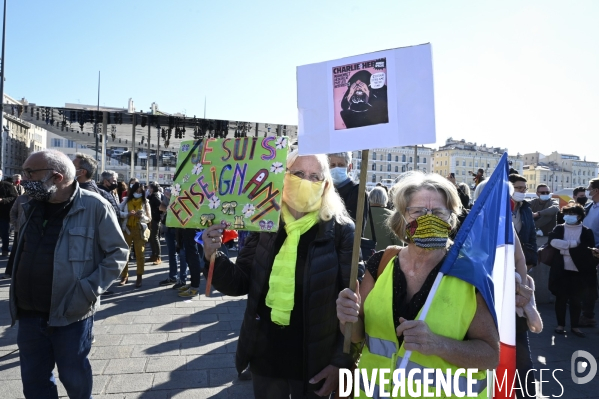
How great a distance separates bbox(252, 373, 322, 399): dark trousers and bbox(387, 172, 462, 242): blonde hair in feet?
3.19

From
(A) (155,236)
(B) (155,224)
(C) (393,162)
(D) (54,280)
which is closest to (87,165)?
(D) (54,280)

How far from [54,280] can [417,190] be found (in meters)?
2.30

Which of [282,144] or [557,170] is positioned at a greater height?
[557,170]

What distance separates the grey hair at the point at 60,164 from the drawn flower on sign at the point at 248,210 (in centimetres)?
147

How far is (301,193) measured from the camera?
233cm

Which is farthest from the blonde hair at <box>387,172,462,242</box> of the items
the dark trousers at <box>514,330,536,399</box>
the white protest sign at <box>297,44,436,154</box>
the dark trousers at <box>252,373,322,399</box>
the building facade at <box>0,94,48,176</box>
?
the building facade at <box>0,94,48,176</box>

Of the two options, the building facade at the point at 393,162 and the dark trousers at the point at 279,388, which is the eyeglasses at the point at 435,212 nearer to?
the dark trousers at the point at 279,388

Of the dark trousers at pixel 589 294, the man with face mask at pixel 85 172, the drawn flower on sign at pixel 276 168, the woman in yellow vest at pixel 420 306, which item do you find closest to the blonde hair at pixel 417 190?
the woman in yellow vest at pixel 420 306

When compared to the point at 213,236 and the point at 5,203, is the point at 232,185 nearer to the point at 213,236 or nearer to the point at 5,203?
the point at 213,236

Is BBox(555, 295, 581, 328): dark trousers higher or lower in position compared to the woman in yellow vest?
lower

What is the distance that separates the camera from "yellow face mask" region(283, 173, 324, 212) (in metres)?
2.33

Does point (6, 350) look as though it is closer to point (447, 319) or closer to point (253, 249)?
point (253, 249)

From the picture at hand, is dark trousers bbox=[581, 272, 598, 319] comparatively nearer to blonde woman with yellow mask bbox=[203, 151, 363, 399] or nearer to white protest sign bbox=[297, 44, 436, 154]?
blonde woman with yellow mask bbox=[203, 151, 363, 399]

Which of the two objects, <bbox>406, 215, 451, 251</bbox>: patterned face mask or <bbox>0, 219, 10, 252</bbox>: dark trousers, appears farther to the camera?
<bbox>0, 219, 10, 252</bbox>: dark trousers
